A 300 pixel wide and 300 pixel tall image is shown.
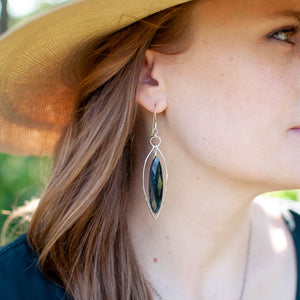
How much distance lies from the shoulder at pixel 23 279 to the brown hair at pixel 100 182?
1.2 inches

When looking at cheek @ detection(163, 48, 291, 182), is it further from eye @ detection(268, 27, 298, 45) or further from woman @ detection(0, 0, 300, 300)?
eye @ detection(268, 27, 298, 45)

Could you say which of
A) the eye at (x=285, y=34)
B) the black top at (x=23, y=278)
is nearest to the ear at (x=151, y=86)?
the eye at (x=285, y=34)

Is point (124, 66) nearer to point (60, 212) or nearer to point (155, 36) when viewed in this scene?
point (155, 36)

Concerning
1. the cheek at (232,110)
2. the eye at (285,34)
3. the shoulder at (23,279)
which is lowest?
the shoulder at (23,279)

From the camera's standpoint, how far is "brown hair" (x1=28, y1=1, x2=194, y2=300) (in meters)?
1.47

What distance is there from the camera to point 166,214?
5.27 ft

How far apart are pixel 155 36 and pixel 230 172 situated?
0.51 metres

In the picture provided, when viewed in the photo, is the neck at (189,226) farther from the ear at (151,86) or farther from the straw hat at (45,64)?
the straw hat at (45,64)

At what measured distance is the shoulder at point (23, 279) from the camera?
1.43 metres

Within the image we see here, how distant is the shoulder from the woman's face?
66 centimetres

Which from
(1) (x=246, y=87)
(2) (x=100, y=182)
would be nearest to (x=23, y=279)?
(2) (x=100, y=182)

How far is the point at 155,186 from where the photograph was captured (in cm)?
152

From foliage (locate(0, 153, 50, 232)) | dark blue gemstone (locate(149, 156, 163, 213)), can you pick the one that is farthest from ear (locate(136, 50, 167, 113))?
foliage (locate(0, 153, 50, 232))

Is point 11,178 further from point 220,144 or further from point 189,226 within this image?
point 220,144
